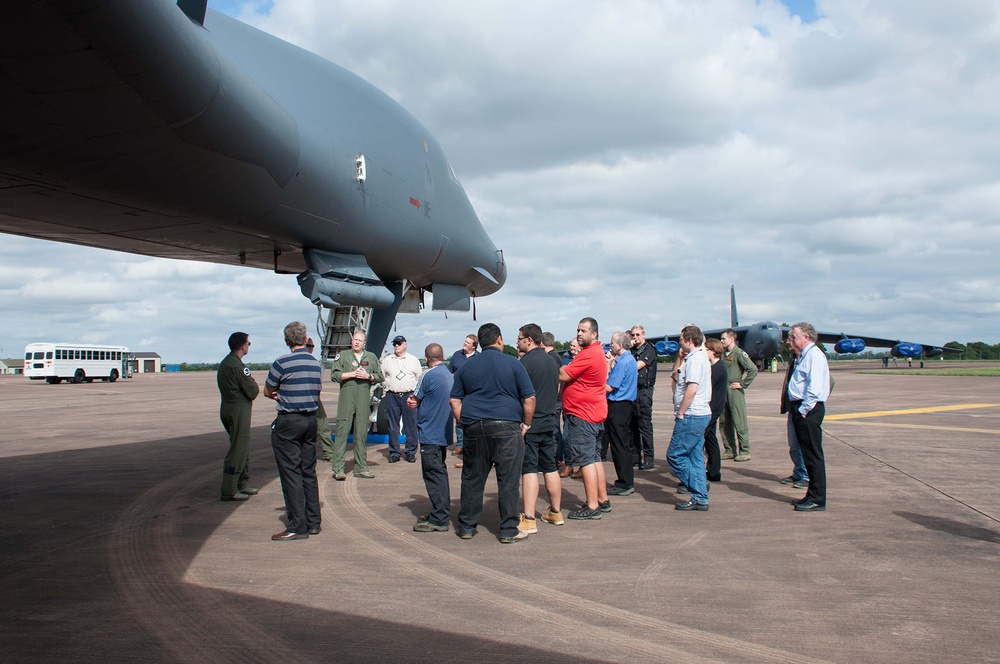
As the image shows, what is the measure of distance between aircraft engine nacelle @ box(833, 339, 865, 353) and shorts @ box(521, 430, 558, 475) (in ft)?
147

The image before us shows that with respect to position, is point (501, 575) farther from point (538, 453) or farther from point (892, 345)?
point (892, 345)

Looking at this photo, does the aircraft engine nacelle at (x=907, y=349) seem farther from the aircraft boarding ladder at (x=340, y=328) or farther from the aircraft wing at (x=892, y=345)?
the aircraft boarding ladder at (x=340, y=328)

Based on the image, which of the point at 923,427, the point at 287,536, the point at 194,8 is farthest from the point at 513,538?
the point at 923,427

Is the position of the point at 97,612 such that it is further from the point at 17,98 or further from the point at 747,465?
the point at 747,465

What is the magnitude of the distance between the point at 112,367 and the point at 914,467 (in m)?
44.8

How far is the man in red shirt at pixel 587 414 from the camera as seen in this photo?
589 centimetres

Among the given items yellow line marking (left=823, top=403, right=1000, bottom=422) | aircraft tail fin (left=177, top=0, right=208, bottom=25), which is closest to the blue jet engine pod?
yellow line marking (left=823, top=403, right=1000, bottom=422)

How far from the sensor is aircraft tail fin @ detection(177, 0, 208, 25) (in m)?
3.86

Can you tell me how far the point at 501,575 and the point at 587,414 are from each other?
1.90 meters

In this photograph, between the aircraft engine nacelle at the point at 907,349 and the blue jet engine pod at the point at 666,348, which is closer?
the blue jet engine pod at the point at 666,348

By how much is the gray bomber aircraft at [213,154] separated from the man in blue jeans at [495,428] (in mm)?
2056

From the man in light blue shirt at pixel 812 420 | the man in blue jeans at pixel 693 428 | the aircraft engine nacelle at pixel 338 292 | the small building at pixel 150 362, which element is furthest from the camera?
the small building at pixel 150 362

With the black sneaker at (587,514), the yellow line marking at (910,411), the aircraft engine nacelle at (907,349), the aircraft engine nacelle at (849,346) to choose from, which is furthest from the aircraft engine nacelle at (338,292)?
the aircraft engine nacelle at (907,349)

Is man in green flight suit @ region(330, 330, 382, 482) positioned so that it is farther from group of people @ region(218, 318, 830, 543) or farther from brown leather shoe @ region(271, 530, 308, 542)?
brown leather shoe @ region(271, 530, 308, 542)
